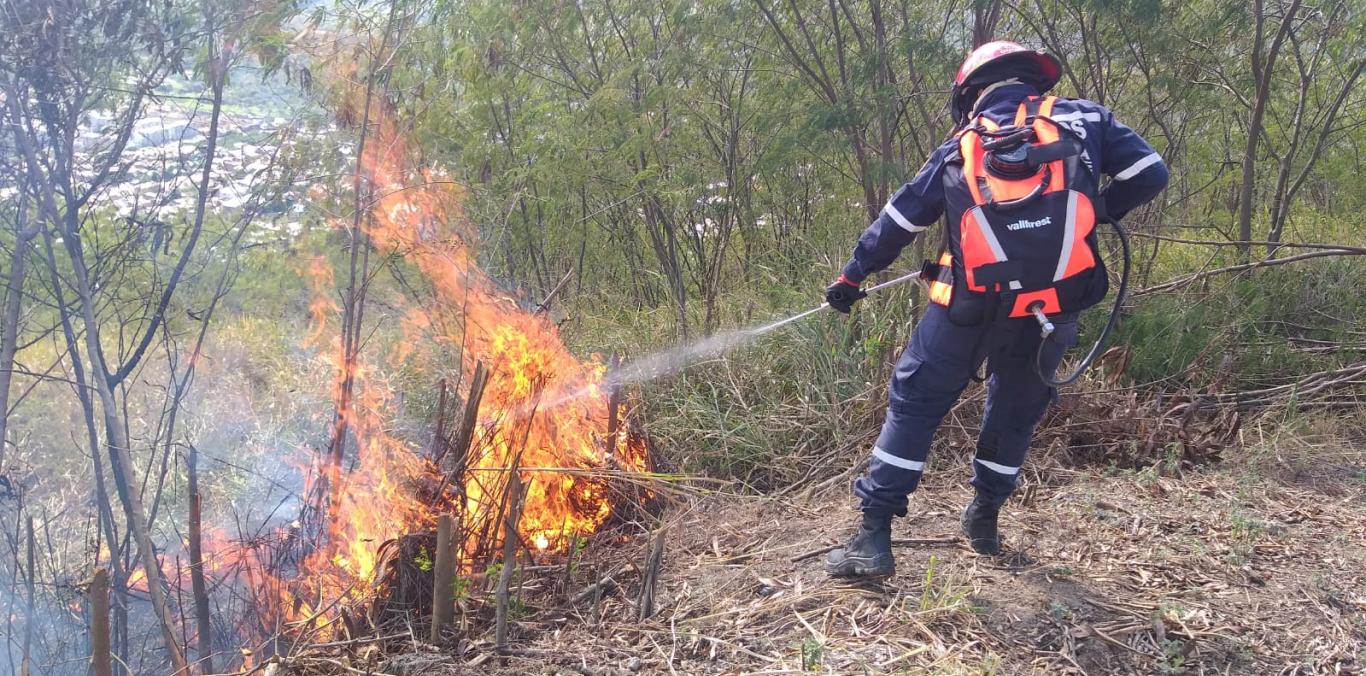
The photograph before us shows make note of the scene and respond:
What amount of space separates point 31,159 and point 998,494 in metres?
4.55

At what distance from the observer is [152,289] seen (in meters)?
4.98

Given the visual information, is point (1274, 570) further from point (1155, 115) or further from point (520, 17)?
point (520, 17)

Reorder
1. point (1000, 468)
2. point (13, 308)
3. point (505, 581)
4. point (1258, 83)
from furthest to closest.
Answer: point (1258, 83) → point (13, 308) → point (1000, 468) → point (505, 581)

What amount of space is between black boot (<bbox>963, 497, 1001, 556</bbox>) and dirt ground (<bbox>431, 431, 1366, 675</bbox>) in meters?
0.05

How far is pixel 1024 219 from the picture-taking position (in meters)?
2.80

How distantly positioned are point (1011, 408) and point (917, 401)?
439 mm

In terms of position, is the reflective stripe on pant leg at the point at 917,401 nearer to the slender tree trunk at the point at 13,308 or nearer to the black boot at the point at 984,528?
the black boot at the point at 984,528

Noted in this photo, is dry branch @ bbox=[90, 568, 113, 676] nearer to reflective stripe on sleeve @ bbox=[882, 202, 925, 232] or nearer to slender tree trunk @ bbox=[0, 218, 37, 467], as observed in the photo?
slender tree trunk @ bbox=[0, 218, 37, 467]

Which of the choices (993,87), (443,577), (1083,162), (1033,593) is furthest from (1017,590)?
(443,577)

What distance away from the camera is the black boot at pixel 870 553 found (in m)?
→ 3.18

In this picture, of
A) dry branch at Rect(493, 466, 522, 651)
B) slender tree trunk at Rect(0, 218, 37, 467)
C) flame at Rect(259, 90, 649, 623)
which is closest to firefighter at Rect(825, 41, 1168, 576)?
dry branch at Rect(493, 466, 522, 651)

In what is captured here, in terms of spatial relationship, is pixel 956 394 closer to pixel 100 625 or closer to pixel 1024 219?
pixel 1024 219

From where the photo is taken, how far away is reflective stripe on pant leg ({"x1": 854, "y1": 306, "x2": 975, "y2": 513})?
10.0ft

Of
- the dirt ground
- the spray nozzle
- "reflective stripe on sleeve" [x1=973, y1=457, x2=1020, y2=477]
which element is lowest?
the dirt ground
